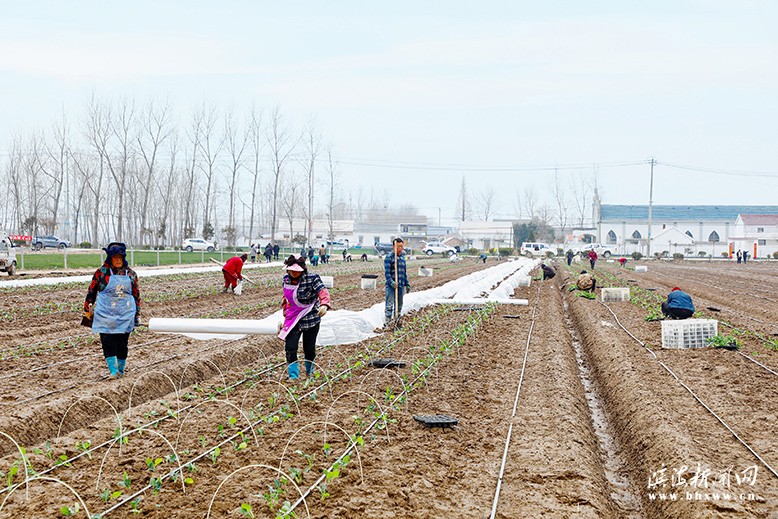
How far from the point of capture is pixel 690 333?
453 inches

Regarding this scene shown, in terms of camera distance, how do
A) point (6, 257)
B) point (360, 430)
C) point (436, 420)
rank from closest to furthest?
point (360, 430), point (436, 420), point (6, 257)

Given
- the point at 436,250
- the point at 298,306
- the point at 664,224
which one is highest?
the point at 664,224

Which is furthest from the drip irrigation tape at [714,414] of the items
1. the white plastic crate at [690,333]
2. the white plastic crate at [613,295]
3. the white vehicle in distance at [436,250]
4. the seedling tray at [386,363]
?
the white vehicle in distance at [436,250]

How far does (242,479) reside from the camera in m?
5.22

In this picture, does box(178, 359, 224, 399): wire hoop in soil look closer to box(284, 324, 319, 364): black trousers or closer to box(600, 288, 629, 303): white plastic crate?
box(284, 324, 319, 364): black trousers

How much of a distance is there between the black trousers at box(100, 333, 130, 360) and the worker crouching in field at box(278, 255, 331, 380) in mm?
1710

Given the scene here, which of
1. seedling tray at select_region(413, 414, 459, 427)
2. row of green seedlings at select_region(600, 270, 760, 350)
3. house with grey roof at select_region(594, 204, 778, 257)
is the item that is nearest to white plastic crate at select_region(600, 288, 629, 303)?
row of green seedlings at select_region(600, 270, 760, 350)

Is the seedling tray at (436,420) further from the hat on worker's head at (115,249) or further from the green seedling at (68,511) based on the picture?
the hat on worker's head at (115,249)

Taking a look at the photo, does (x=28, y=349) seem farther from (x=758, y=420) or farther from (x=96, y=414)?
(x=758, y=420)

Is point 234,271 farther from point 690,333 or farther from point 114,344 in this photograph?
point 690,333

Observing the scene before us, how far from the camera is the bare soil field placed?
504 cm

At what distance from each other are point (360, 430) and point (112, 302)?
10.9 ft

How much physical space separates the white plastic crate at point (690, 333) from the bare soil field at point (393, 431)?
1.26 ft

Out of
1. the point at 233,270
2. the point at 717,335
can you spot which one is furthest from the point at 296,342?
the point at 233,270
